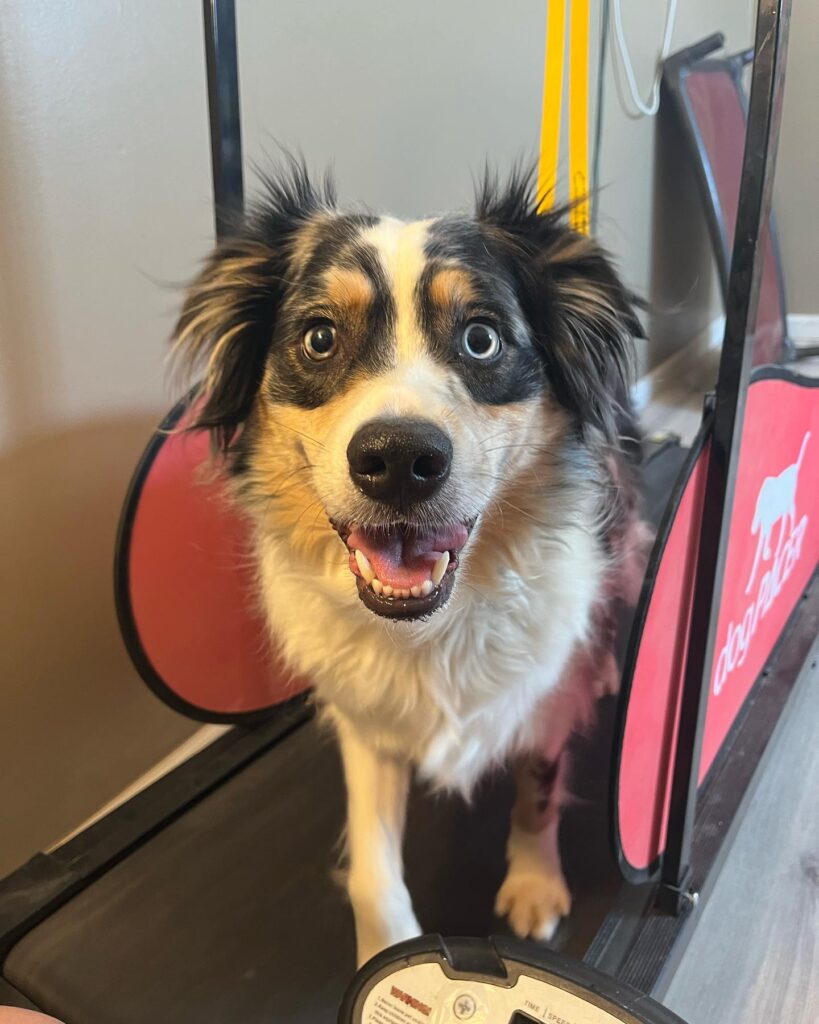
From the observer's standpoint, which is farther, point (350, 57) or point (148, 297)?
point (350, 57)

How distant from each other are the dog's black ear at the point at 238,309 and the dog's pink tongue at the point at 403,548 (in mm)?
331

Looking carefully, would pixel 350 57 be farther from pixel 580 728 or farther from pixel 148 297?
pixel 580 728

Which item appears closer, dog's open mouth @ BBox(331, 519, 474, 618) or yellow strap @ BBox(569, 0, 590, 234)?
dog's open mouth @ BBox(331, 519, 474, 618)

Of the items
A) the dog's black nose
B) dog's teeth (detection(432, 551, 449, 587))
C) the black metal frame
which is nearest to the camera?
the dog's black nose

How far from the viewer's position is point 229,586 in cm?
167

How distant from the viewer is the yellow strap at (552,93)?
4.25 feet

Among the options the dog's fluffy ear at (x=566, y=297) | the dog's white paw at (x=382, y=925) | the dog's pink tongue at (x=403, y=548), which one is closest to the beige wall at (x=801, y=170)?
the dog's fluffy ear at (x=566, y=297)

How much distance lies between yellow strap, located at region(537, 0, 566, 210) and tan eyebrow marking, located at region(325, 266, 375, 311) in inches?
13.3

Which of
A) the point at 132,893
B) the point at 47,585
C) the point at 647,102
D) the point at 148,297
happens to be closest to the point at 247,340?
the point at 148,297

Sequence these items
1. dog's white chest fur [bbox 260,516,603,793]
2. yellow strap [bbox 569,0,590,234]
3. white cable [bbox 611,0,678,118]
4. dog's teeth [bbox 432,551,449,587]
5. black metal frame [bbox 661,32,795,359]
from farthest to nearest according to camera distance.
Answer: black metal frame [bbox 661,32,795,359] → white cable [bbox 611,0,678,118] → yellow strap [bbox 569,0,590,234] → dog's white chest fur [bbox 260,516,603,793] → dog's teeth [bbox 432,551,449,587]

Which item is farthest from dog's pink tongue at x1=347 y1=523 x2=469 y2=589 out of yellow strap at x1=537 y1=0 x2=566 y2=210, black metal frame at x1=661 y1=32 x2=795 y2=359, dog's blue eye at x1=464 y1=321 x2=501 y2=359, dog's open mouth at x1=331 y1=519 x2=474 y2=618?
black metal frame at x1=661 y1=32 x2=795 y2=359

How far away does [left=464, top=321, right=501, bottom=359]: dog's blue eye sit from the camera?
1077 millimetres

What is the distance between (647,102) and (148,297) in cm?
251

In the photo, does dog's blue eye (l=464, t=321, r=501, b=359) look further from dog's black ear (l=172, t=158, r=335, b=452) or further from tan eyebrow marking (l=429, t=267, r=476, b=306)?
dog's black ear (l=172, t=158, r=335, b=452)
